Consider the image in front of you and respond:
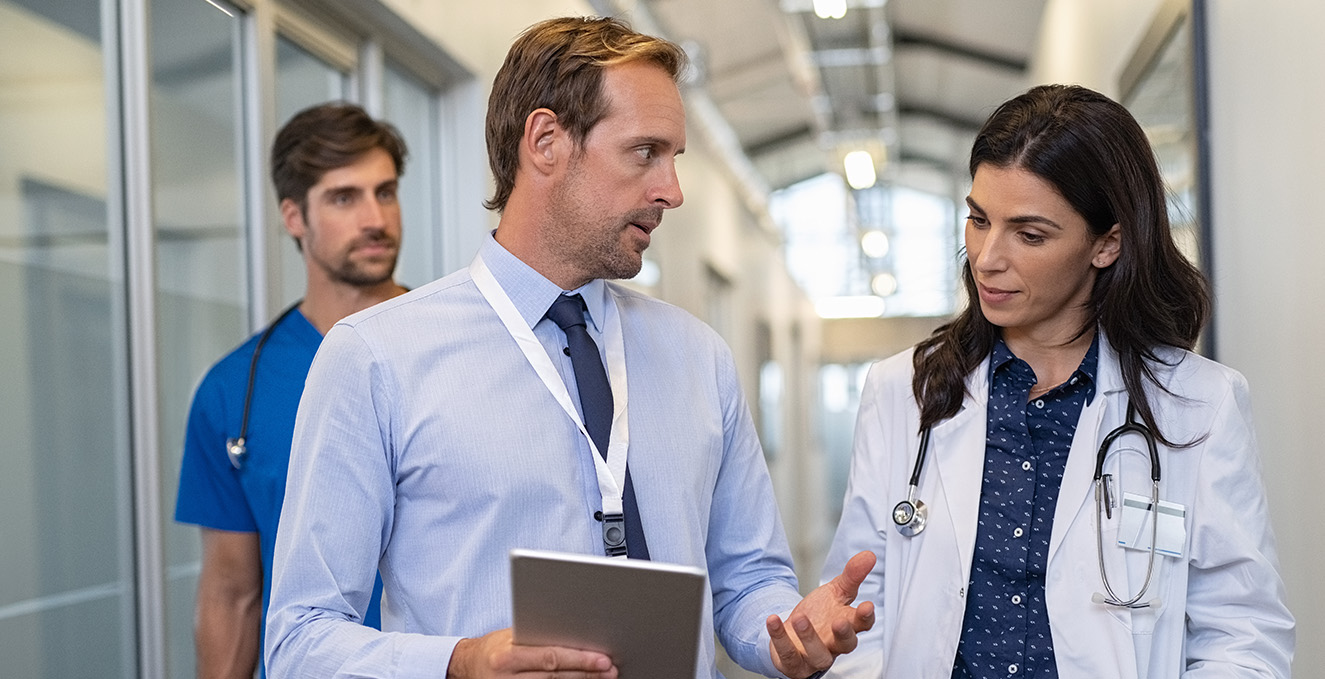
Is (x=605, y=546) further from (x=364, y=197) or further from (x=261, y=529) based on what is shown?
(x=364, y=197)

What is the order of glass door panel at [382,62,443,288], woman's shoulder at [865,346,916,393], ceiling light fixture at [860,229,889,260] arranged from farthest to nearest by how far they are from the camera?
ceiling light fixture at [860,229,889,260] < glass door panel at [382,62,443,288] < woman's shoulder at [865,346,916,393]

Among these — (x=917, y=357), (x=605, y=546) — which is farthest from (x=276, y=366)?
(x=917, y=357)

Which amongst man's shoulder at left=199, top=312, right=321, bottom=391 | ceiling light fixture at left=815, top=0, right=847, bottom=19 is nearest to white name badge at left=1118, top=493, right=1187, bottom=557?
man's shoulder at left=199, top=312, right=321, bottom=391

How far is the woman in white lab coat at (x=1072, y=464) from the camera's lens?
162 cm

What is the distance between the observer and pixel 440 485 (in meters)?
1.50

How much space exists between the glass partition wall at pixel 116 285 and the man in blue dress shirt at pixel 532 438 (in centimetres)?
88

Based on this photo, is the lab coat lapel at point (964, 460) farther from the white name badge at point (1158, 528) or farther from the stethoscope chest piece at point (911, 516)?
the white name badge at point (1158, 528)

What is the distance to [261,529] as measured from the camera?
7.07ft

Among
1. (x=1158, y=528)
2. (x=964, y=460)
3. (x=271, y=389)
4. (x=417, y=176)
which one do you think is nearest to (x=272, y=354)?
(x=271, y=389)

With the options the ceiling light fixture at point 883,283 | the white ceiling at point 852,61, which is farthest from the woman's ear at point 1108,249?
the ceiling light fixture at point 883,283

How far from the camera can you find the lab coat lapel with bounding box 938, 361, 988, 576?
1717 millimetres

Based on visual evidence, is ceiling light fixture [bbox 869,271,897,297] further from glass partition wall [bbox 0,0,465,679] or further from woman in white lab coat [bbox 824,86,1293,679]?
woman in white lab coat [bbox 824,86,1293,679]

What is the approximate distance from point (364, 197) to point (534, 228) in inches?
36.9

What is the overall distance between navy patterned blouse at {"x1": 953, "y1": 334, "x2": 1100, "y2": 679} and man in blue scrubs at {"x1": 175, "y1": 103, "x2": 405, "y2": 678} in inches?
41.1
